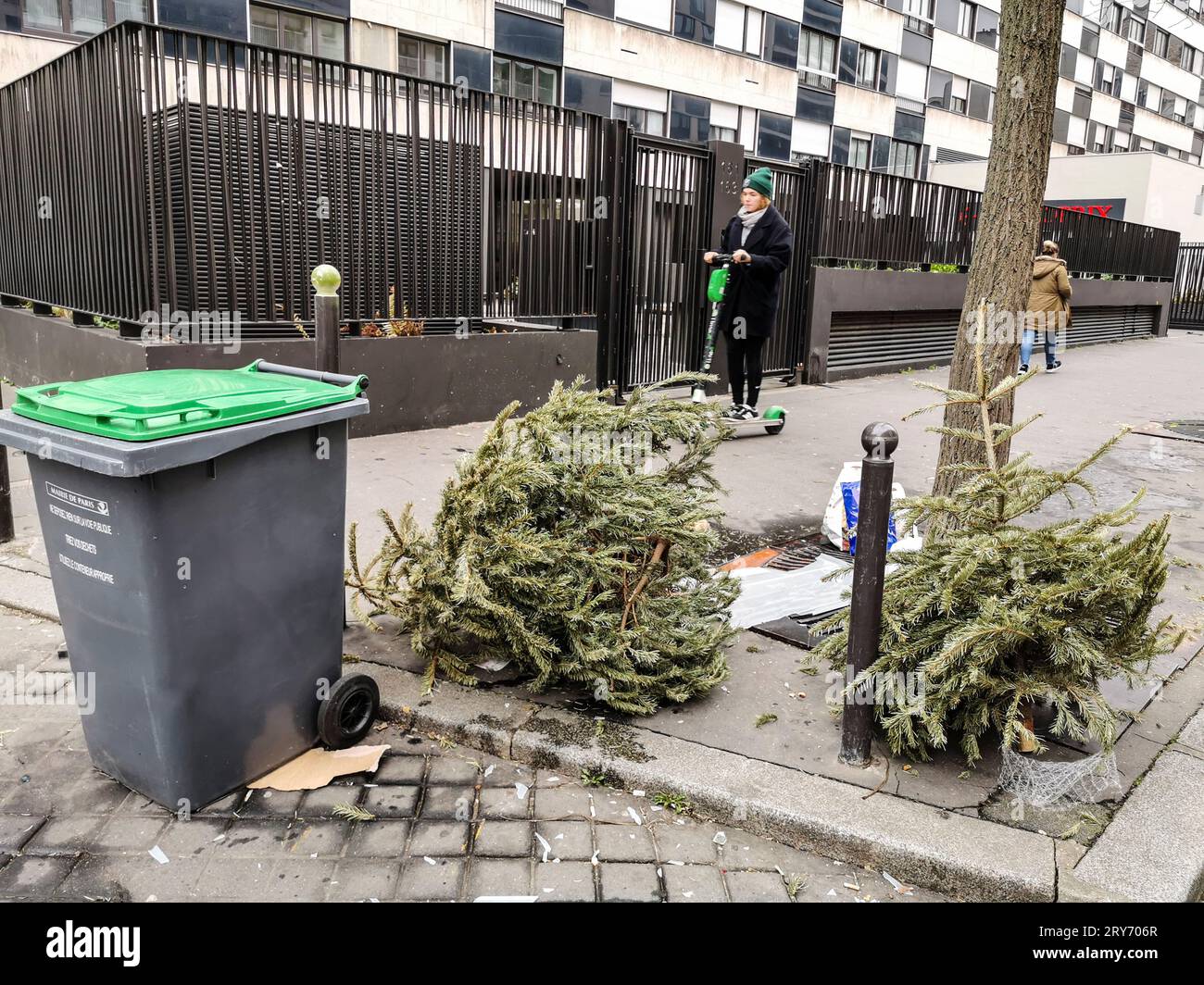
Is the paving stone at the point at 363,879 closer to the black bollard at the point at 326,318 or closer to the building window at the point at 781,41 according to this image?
the black bollard at the point at 326,318

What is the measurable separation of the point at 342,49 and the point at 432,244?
1790cm

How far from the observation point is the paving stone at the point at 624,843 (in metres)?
2.71

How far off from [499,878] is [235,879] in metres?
0.71

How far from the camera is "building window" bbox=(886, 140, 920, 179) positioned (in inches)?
1547

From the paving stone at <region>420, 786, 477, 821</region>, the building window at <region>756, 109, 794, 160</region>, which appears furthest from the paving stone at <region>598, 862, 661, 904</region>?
the building window at <region>756, 109, 794, 160</region>

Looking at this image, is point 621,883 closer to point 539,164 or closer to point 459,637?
point 459,637

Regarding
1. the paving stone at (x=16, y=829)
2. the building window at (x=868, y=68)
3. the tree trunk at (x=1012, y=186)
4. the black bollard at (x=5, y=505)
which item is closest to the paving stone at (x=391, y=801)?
the paving stone at (x=16, y=829)

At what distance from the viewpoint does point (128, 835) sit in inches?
108

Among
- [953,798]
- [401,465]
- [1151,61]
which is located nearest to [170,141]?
[401,465]

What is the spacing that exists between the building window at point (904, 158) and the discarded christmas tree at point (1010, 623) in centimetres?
3953

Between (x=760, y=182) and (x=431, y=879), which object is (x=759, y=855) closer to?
(x=431, y=879)

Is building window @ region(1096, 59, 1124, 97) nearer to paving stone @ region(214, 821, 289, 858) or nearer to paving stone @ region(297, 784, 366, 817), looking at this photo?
paving stone @ region(297, 784, 366, 817)

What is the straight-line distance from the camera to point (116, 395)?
8.61 feet
